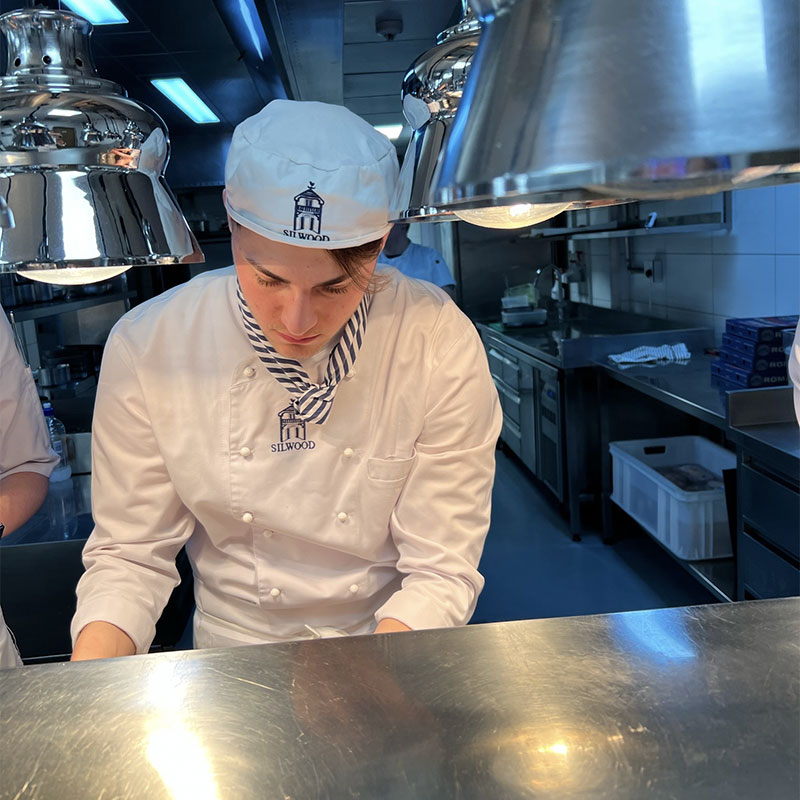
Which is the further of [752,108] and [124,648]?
[124,648]

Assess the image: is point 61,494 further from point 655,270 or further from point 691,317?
point 655,270

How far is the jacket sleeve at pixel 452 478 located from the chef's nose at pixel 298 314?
257 millimetres

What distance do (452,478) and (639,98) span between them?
1.03 m

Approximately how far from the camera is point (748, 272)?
397cm

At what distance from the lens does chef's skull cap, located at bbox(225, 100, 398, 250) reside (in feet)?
3.92

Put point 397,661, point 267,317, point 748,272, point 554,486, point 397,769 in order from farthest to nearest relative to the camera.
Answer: point 554,486 < point 748,272 < point 267,317 < point 397,661 < point 397,769

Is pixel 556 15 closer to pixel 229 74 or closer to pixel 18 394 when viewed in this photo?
pixel 18 394

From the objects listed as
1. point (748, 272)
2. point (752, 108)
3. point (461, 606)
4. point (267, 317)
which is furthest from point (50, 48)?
point (748, 272)

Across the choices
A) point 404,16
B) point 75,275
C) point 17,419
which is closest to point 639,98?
point 75,275

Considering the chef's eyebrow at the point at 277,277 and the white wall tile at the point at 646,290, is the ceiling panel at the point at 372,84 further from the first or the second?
the chef's eyebrow at the point at 277,277

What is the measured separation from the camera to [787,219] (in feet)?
11.7

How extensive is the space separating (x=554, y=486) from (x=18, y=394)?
354cm

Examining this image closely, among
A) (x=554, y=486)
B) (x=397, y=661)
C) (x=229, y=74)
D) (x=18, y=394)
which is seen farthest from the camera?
(x=229, y=74)

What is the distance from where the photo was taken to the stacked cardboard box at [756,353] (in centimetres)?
307
